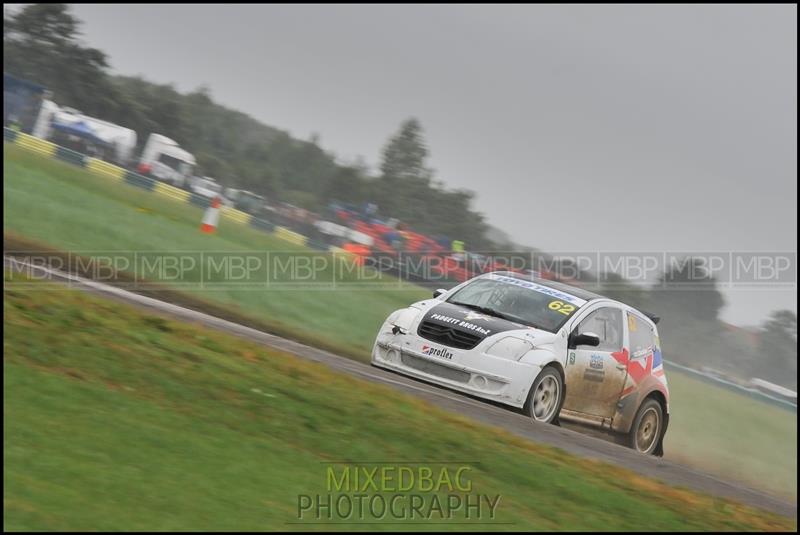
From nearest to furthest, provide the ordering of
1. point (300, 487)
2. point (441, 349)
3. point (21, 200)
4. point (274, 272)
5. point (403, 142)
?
point (300, 487) < point (441, 349) < point (21, 200) < point (274, 272) < point (403, 142)

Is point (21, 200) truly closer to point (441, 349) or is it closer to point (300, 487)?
point (441, 349)

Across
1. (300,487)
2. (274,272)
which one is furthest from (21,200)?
(300,487)

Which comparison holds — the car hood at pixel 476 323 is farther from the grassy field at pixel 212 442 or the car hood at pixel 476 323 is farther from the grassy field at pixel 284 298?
the grassy field at pixel 284 298

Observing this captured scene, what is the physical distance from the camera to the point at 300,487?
6617 millimetres

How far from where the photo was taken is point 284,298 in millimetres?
20266

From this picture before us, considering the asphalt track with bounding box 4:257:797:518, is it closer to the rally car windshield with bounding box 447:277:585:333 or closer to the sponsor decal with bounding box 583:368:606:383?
the sponsor decal with bounding box 583:368:606:383

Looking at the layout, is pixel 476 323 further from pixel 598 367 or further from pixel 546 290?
pixel 598 367

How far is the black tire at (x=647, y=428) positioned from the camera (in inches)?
481

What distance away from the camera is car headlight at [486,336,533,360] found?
10.8 metres

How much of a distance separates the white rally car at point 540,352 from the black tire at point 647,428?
0.01 metres

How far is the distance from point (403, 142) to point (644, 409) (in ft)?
108

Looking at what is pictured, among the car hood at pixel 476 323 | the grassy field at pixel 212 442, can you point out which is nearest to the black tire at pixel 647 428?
the car hood at pixel 476 323

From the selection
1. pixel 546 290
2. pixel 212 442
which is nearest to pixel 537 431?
pixel 546 290

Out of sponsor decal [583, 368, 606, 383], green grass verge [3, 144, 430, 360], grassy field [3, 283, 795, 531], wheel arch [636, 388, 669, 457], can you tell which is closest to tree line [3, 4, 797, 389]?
green grass verge [3, 144, 430, 360]
